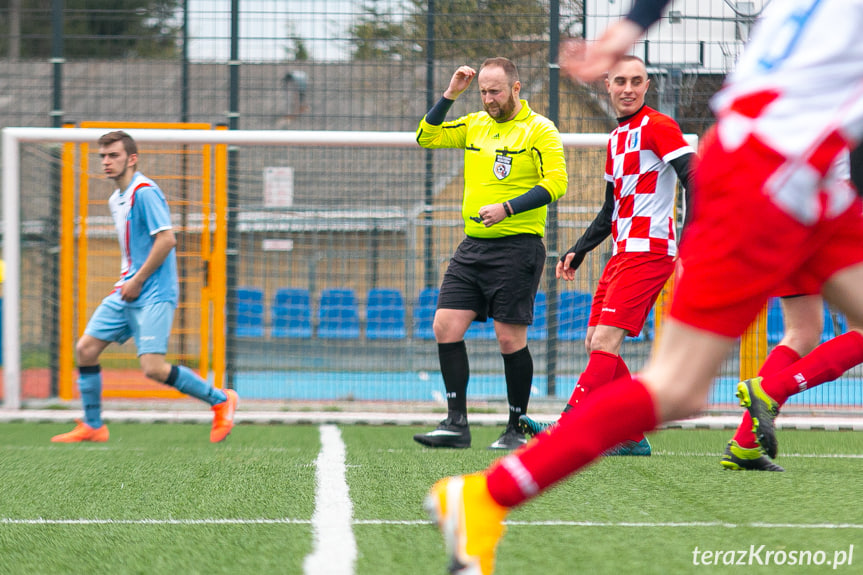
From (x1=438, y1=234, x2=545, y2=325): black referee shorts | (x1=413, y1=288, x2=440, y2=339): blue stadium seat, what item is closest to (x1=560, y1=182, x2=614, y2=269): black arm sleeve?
(x1=438, y1=234, x2=545, y2=325): black referee shorts

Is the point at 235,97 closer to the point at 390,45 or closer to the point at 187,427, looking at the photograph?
the point at 390,45

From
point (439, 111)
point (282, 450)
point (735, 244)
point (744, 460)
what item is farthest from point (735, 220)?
point (282, 450)

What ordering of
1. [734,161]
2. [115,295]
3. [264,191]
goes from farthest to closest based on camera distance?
[264,191] → [115,295] → [734,161]

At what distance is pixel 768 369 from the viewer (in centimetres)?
459

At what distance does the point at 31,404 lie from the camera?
8.01 metres

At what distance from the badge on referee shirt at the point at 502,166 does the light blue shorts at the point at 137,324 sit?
7.41 feet

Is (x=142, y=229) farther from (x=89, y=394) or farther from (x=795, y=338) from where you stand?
(x=795, y=338)

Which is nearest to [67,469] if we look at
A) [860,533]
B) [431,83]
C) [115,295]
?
[115,295]

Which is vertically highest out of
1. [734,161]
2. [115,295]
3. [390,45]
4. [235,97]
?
[390,45]

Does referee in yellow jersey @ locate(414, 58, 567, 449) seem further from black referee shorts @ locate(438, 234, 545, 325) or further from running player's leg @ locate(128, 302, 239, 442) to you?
running player's leg @ locate(128, 302, 239, 442)

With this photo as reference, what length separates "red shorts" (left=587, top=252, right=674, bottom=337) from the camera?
4922mm

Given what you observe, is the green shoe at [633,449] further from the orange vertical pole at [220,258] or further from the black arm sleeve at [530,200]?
the orange vertical pole at [220,258]

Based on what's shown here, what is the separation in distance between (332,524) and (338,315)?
5.62 m

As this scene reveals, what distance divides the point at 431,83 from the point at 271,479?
5.49 metres
